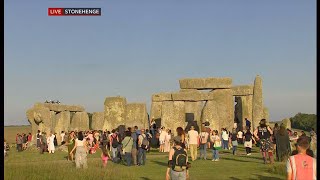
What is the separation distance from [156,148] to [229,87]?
365 inches

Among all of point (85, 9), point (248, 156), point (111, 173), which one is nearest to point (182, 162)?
point (111, 173)

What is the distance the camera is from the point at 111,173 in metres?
15.5

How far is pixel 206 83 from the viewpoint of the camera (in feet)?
119

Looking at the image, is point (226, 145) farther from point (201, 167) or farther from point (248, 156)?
point (201, 167)

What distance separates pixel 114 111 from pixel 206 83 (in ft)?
20.0

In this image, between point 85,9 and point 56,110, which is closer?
point 85,9

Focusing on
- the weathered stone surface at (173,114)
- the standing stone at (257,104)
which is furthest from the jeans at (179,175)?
the standing stone at (257,104)

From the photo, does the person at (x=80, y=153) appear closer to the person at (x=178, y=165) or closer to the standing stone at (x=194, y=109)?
the person at (x=178, y=165)

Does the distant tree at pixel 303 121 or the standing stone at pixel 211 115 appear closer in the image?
the standing stone at pixel 211 115

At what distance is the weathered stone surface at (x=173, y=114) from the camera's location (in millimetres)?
33062

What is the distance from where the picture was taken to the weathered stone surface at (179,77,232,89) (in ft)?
119

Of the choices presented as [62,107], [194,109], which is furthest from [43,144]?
[62,107]

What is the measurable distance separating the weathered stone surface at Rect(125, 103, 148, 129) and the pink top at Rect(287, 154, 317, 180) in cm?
2766

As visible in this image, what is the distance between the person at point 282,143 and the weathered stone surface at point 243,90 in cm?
2064
